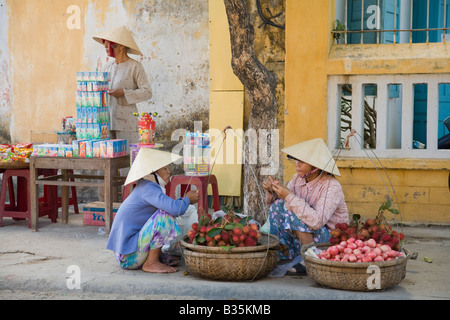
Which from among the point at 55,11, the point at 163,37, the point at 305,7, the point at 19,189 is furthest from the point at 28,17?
the point at 305,7

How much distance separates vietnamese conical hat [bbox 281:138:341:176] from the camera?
4895mm

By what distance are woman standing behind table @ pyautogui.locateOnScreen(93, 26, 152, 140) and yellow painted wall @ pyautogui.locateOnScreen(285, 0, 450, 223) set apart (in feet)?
5.43

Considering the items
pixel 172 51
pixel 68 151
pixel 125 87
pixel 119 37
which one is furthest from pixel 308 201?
pixel 172 51

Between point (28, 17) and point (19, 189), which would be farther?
point (28, 17)

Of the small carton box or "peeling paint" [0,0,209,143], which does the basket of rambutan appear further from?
"peeling paint" [0,0,209,143]

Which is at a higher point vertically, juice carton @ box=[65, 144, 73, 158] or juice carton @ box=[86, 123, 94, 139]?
juice carton @ box=[86, 123, 94, 139]

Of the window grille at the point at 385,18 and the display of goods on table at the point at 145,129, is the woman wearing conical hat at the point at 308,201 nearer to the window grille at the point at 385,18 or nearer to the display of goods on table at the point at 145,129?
the display of goods on table at the point at 145,129

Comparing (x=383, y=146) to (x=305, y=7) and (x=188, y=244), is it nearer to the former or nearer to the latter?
(x=305, y=7)

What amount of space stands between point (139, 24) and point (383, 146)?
3.50 metres

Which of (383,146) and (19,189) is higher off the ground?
(383,146)

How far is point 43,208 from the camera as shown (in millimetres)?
7074

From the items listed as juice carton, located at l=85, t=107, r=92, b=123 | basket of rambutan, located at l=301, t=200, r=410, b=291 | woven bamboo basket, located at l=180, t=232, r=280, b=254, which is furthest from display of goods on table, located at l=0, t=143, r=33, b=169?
basket of rambutan, located at l=301, t=200, r=410, b=291
